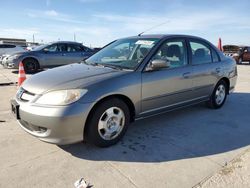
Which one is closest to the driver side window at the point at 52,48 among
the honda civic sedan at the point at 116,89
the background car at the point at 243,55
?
the honda civic sedan at the point at 116,89

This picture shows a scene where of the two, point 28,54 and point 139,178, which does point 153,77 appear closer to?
point 139,178

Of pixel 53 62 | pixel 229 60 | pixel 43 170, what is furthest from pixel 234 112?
pixel 53 62

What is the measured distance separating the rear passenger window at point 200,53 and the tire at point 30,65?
799 cm

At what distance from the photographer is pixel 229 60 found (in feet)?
18.4

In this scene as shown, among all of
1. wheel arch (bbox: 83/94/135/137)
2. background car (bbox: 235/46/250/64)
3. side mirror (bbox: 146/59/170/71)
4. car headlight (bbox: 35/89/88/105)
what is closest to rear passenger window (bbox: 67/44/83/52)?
side mirror (bbox: 146/59/170/71)

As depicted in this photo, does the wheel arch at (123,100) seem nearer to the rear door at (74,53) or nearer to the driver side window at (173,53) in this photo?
the driver side window at (173,53)

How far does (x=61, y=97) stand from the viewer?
2.97 m

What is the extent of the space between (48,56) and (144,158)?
9.09 meters

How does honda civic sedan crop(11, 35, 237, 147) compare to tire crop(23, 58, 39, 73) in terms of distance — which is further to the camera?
tire crop(23, 58, 39, 73)

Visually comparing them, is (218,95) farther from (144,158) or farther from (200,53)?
(144,158)

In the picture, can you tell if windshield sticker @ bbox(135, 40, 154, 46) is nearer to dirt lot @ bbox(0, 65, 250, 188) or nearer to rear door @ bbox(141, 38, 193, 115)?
rear door @ bbox(141, 38, 193, 115)

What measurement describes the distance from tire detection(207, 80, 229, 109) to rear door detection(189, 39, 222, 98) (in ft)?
0.69

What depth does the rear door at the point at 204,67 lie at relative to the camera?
464 centimetres

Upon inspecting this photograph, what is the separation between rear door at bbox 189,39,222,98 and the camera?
4641mm
